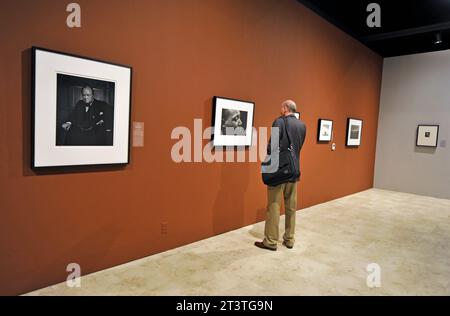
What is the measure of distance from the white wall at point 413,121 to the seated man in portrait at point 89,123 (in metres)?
7.16

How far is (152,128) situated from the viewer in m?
3.07

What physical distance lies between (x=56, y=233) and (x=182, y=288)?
1.15 m

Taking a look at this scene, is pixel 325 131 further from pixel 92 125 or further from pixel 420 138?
pixel 92 125

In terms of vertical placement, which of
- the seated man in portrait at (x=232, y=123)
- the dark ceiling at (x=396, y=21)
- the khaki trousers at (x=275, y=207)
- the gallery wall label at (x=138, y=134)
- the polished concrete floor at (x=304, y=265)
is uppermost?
the dark ceiling at (x=396, y=21)

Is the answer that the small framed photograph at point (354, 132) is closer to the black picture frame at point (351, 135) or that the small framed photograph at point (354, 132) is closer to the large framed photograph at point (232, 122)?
the black picture frame at point (351, 135)

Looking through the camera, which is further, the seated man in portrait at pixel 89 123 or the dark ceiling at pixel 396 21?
the dark ceiling at pixel 396 21

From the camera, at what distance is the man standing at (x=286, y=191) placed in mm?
3389

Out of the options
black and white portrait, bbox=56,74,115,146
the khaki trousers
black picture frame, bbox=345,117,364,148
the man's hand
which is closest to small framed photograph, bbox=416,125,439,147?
black picture frame, bbox=345,117,364,148

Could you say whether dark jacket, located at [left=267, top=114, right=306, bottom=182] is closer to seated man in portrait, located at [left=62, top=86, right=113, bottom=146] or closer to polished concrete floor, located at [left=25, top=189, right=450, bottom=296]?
polished concrete floor, located at [left=25, top=189, right=450, bottom=296]

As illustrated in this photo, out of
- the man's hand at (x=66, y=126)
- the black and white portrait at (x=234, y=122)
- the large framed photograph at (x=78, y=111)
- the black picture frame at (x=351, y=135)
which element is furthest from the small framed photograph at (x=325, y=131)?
the man's hand at (x=66, y=126)

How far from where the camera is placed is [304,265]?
3.13m

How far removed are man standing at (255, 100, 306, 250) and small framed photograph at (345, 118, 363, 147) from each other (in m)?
3.38

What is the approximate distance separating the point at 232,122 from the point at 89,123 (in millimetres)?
1793

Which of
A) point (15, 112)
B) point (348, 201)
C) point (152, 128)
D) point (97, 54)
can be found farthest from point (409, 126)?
point (15, 112)
